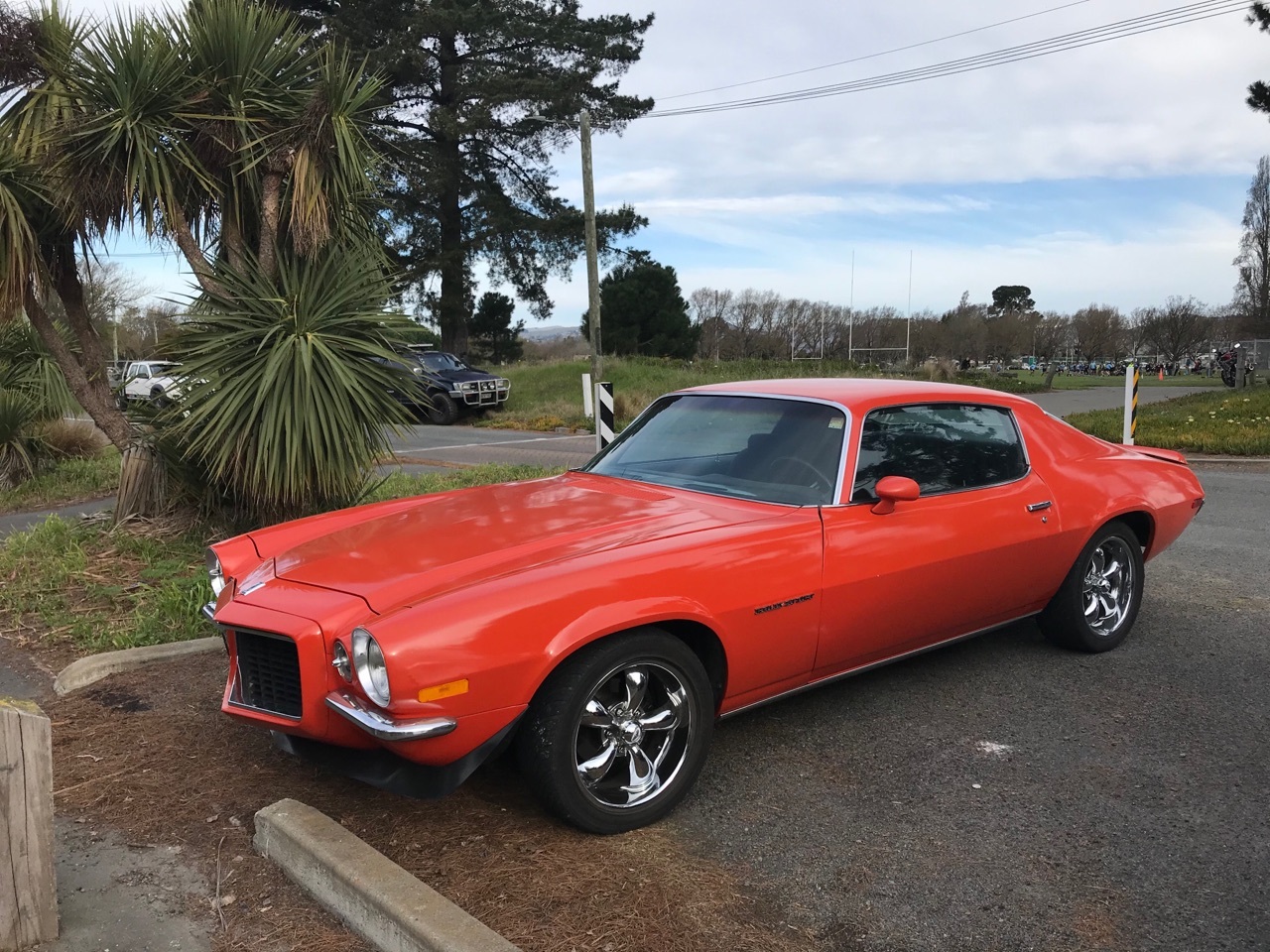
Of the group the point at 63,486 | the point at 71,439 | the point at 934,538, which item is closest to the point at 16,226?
the point at 63,486

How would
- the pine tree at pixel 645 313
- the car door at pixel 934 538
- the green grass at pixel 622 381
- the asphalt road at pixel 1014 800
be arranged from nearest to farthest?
the asphalt road at pixel 1014 800, the car door at pixel 934 538, the green grass at pixel 622 381, the pine tree at pixel 645 313

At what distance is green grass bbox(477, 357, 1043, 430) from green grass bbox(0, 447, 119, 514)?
1117 centimetres

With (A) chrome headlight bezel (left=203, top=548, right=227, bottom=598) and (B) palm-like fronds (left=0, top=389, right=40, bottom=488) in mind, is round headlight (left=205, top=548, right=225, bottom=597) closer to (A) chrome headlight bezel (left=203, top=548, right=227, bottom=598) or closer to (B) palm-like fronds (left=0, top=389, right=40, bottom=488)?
(A) chrome headlight bezel (left=203, top=548, right=227, bottom=598)

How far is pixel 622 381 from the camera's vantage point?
2712 cm

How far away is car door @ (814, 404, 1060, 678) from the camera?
3750 millimetres

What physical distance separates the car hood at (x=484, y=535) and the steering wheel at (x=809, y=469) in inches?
10.5

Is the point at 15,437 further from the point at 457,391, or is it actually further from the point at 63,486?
the point at 457,391

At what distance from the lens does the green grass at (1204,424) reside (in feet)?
42.2

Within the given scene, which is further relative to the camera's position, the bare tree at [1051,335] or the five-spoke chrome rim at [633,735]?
the bare tree at [1051,335]

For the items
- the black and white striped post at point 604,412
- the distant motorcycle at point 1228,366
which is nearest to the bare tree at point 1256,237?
the distant motorcycle at point 1228,366

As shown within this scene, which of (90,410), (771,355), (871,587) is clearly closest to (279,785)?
(871,587)

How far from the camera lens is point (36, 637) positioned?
5363 millimetres

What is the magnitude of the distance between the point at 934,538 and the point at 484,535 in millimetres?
1806

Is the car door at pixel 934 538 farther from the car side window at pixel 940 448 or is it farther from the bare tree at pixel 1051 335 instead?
the bare tree at pixel 1051 335
